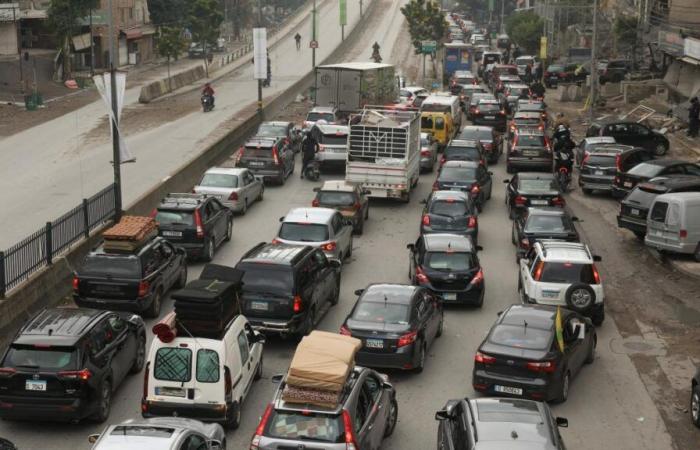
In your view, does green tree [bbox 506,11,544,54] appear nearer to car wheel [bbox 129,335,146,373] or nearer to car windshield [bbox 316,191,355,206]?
car windshield [bbox 316,191,355,206]

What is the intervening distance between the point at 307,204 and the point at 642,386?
688 inches

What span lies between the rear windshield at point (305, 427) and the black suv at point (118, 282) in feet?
27.2

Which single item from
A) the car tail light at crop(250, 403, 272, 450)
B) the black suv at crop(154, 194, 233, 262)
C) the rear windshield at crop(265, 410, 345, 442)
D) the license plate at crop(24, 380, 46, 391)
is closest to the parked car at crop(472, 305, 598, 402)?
the rear windshield at crop(265, 410, 345, 442)

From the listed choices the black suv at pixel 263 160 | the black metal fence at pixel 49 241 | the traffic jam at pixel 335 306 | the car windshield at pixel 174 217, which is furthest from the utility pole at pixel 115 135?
the black suv at pixel 263 160

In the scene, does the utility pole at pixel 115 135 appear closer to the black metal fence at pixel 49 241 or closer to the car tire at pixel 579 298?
the black metal fence at pixel 49 241

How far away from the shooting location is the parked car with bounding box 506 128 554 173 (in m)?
39.0

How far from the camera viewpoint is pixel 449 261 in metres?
23.1

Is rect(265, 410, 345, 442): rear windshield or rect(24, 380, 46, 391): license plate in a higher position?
rect(265, 410, 345, 442): rear windshield

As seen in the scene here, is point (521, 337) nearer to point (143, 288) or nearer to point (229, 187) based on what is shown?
point (143, 288)

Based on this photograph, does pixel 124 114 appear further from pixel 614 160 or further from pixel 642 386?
pixel 642 386

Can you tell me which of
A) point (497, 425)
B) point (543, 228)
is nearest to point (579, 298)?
point (543, 228)

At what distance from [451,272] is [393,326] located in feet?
15.2

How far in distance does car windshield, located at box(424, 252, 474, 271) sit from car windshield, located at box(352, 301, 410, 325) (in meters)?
4.13

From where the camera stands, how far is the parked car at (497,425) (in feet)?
41.4
